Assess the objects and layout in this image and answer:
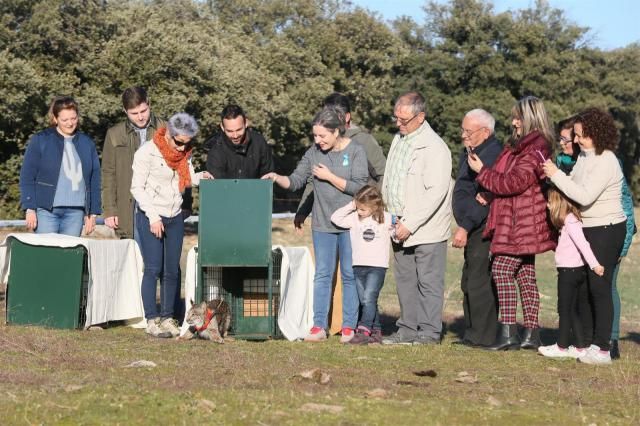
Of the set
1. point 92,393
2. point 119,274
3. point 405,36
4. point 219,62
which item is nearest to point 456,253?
point 219,62

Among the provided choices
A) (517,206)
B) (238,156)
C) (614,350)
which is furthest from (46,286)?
(614,350)

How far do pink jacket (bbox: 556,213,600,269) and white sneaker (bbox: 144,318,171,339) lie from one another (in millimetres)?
3600

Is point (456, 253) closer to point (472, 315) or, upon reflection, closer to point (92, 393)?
point (472, 315)

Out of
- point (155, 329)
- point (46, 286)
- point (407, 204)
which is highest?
point (407, 204)

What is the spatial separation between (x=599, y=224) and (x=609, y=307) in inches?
27.3

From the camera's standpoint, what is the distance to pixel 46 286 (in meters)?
11.0

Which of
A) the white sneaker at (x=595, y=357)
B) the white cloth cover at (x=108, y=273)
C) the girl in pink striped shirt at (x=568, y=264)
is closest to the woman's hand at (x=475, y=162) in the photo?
the girl in pink striped shirt at (x=568, y=264)

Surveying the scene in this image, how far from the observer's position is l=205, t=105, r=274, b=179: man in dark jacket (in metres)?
11.1

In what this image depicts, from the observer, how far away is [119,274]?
11.6 meters

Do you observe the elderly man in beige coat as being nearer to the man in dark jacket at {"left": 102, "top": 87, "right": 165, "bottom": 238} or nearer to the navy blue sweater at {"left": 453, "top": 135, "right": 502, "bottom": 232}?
the navy blue sweater at {"left": 453, "top": 135, "right": 502, "bottom": 232}

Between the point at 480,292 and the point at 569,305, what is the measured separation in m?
1.00

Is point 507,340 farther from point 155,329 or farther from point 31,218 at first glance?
point 31,218

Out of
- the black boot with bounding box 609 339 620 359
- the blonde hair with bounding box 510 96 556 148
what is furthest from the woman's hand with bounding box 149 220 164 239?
the black boot with bounding box 609 339 620 359

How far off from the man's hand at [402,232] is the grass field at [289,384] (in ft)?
3.44
